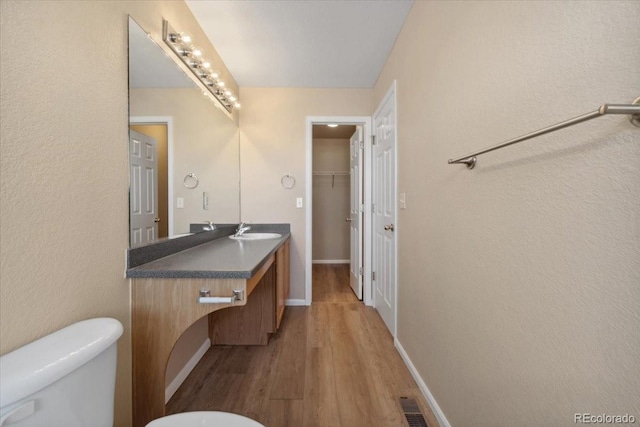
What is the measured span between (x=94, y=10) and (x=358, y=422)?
2145mm

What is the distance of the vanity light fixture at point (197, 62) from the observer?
1.58 meters

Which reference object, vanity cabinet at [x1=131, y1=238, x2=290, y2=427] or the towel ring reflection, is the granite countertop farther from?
the towel ring reflection

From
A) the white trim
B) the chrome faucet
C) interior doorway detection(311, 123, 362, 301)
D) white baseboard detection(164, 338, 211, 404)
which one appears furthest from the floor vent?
interior doorway detection(311, 123, 362, 301)

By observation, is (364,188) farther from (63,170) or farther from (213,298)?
(63,170)

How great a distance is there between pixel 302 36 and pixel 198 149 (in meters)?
1.18

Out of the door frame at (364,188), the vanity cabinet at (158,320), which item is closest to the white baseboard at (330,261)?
the door frame at (364,188)

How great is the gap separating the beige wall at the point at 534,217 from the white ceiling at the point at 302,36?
586 mm

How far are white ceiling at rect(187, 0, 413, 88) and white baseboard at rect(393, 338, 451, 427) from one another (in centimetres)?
236

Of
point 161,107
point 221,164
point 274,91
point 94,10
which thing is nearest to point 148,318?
point 161,107

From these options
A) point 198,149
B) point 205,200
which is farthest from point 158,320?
point 198,149

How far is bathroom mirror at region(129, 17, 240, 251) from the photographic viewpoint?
130 cm

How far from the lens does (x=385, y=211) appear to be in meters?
2.47

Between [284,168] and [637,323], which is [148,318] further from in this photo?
[284,168]

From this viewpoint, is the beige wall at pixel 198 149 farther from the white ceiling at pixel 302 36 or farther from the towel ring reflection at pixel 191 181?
the white ceiling at pixel 302 36
